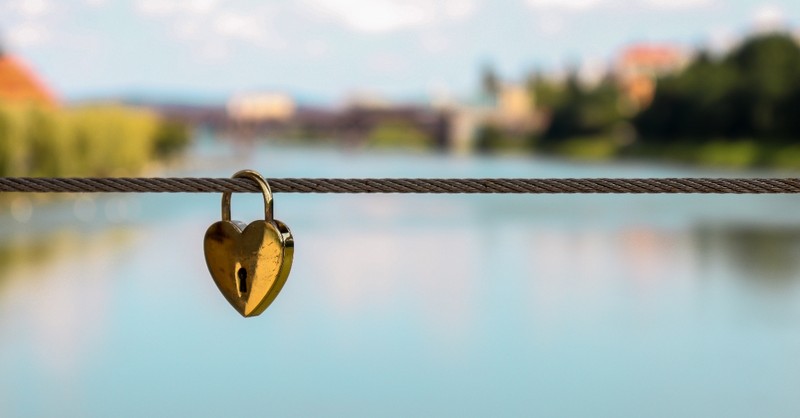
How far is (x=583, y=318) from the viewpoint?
16.3 meters

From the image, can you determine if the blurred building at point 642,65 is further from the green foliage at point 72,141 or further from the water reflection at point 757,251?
the water reflection at point 757,251

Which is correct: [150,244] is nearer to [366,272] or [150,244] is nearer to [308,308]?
[366,272]

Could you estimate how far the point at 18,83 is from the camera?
5266cm

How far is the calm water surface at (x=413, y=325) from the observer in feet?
Result: 39.7

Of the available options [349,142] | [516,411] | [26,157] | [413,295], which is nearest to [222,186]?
[516,411]

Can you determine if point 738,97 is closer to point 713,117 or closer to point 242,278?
point 713,117

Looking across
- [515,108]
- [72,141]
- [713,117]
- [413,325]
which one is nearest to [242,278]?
[413,325]

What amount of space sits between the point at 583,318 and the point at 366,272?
17.4ft

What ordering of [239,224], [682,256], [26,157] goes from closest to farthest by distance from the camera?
[239,224] < [682,256] < [26,157]

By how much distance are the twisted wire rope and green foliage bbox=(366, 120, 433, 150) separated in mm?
81275

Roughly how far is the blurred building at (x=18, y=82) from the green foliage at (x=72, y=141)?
12.0m

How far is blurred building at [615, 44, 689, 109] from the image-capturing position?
7812 cm

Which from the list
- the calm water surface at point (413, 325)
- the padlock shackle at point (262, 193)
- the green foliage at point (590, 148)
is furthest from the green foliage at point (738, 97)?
the padlock shackle at point (262, 193)

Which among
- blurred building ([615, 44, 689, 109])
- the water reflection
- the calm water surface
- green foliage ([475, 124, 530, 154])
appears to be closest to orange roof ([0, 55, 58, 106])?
the calm water surface
